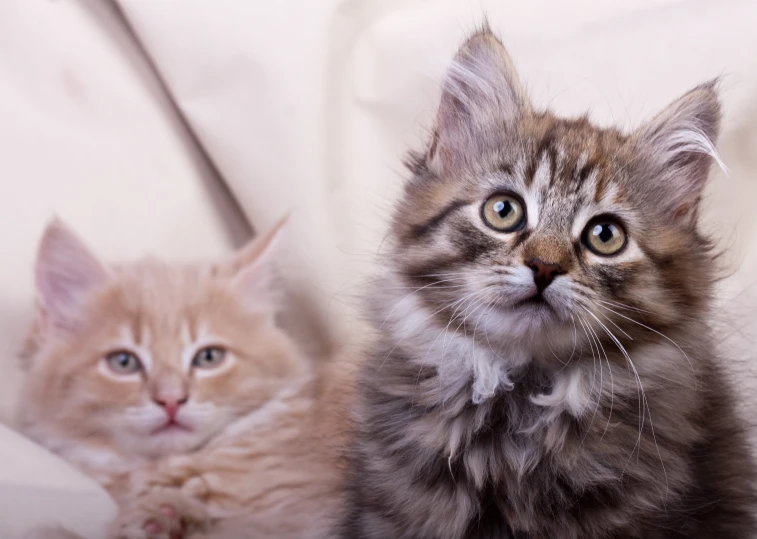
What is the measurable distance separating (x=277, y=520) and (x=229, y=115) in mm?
802

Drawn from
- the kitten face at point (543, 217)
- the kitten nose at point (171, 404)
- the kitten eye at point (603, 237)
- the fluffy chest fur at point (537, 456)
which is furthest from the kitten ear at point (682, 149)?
the kitten nose at point (171, 404)

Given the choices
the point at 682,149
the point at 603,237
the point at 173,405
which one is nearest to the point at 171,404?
the point at 173,405

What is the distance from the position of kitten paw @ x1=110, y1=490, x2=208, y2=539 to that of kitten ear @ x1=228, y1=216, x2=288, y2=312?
0.36 metres

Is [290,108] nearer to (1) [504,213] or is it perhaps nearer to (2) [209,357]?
(2) [209,357]

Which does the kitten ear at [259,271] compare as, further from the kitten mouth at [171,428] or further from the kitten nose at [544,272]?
the kitten nose at [544,272]

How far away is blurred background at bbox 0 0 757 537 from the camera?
1.28 m

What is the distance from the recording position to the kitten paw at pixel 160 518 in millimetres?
1072

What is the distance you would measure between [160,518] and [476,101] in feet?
2.58

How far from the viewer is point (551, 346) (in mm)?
946

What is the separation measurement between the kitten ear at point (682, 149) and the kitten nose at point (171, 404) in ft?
2.56

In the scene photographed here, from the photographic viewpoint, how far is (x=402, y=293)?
107 cm

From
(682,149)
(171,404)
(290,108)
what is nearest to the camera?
(682,149)

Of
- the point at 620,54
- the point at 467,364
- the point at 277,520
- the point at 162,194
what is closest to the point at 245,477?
the point at 277,520

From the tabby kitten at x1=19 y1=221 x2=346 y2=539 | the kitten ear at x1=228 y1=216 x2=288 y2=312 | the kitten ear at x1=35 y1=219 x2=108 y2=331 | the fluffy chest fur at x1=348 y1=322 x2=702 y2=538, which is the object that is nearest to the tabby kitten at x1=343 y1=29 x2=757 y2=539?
the fluffy chest fur at x1=348 y1=322 x2=702 y2=538
